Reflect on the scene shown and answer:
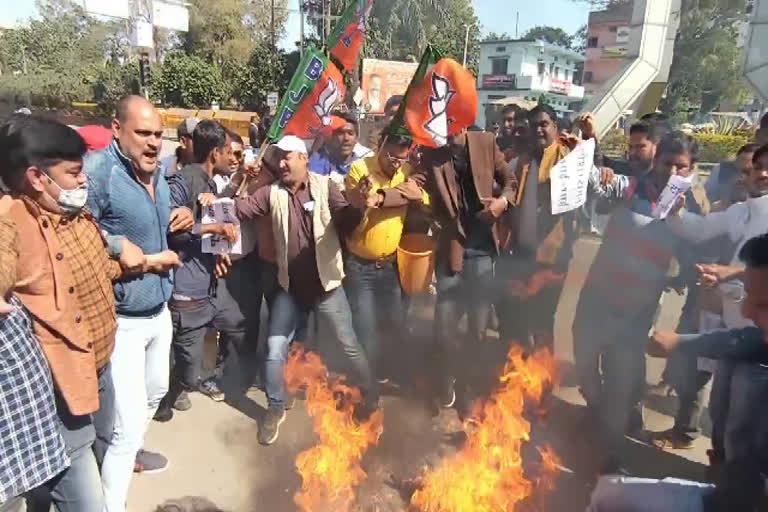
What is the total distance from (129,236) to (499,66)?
55296mm

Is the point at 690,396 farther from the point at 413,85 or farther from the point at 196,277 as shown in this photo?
the point at 196,277

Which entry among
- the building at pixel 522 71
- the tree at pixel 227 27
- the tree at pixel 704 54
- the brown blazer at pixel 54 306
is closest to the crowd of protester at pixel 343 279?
the brown blazer at pixel 54 306

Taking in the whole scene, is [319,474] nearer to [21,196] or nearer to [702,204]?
[21,196]

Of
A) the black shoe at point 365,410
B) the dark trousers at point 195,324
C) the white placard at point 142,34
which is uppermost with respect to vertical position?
the white placard at point 142,34

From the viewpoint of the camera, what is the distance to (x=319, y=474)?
3.20 metres

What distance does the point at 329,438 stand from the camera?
11.5 ft

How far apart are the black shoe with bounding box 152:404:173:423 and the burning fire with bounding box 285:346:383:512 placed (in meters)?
0.85

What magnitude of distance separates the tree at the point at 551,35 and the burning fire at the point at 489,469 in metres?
78.2

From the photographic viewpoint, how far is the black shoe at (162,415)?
3928mm

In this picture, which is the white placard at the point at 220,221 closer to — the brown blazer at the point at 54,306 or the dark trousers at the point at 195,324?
the dark trousers at the point at 195,324

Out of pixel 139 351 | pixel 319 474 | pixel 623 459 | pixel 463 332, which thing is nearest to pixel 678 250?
pixel 623 459

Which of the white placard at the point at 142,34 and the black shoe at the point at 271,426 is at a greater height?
the white placard at the point at 142,34

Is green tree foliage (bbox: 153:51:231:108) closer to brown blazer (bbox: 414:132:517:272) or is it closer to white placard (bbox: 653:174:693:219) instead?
brown blazer (bbox: 414:132:517:272)

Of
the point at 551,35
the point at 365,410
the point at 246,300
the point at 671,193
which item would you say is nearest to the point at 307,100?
the point at 246,300
